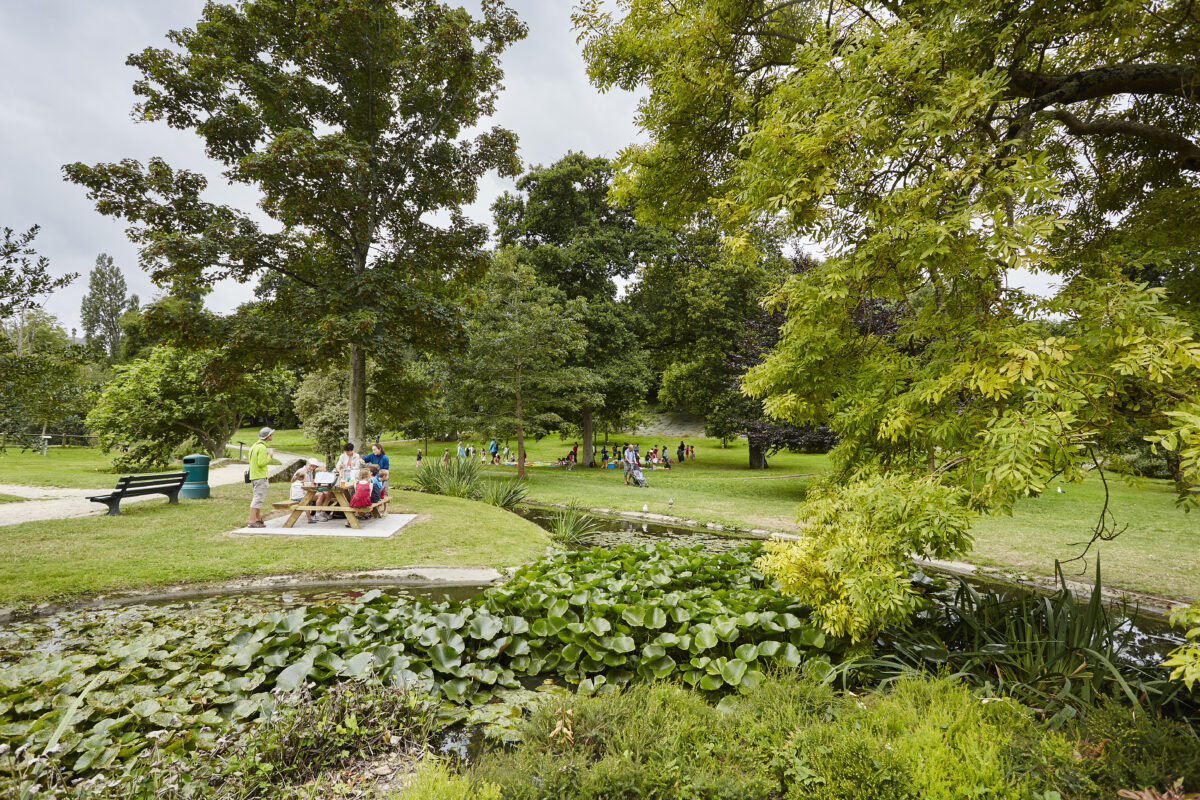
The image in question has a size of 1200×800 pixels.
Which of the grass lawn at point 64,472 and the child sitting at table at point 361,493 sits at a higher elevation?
the child sitting at table at point 361,493

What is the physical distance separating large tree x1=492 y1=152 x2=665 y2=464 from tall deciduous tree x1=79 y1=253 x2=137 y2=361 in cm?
6559

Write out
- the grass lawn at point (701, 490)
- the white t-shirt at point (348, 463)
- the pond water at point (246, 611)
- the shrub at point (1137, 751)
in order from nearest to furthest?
the shrub at point (1137, 751)
the pond water at point (246, 611)
the white t-shirt at point (348, 463)
the grass lawn at point (701, 490)

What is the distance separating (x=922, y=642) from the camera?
406 centimetres

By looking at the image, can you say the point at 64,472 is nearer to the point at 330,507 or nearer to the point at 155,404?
the point at 155,404

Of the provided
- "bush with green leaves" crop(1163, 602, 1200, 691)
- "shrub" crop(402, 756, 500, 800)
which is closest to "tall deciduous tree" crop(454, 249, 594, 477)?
"shrub" crop(402, 756, 500, 800)

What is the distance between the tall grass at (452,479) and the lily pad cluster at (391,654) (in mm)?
8909

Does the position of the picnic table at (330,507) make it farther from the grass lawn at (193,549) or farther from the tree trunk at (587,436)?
the tree trunk at (587,436)

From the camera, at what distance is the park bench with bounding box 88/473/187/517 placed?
9.38 metres

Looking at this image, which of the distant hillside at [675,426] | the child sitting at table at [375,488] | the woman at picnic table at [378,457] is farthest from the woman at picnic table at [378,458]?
the distant hillside at [675,426]

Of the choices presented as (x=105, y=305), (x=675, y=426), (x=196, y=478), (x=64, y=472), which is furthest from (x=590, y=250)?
(x=105, y=305)

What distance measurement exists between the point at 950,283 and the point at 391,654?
4.98m

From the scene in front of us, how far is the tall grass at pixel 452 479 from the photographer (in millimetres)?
13766

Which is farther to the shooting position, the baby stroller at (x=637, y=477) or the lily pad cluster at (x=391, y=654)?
the baby stroller at (x=637, y=477)

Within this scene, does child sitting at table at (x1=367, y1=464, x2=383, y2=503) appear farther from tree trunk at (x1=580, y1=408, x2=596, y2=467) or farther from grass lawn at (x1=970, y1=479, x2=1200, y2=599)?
tree trunk at (x1=580, y1=408, x2=596, y2=467)
